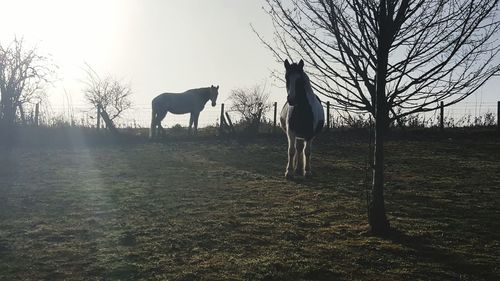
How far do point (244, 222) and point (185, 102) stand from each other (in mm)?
17732

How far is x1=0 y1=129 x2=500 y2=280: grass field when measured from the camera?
5098 millimetres

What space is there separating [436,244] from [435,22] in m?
2.58

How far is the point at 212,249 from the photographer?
227 inches

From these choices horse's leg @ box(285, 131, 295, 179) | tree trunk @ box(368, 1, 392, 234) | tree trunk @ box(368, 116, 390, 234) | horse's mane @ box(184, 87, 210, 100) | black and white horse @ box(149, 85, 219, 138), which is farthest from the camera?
horse's mane @ box(184, 87, 210, 100)

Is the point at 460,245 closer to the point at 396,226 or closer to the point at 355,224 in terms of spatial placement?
the point at 396,226

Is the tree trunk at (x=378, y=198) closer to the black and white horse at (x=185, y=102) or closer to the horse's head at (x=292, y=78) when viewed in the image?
the horse's head at (x=292, y=78)

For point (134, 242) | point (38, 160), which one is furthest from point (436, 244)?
point (38, 160)

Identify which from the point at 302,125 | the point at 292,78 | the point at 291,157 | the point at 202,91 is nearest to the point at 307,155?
the point at 291,157

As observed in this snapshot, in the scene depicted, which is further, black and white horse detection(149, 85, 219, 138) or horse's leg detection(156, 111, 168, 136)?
black and white horse detection(149, 85, 219, 138)

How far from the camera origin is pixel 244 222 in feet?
23.0

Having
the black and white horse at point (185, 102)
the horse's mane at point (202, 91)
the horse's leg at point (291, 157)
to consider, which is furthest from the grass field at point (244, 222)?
the horse's mane at point (202, 91)

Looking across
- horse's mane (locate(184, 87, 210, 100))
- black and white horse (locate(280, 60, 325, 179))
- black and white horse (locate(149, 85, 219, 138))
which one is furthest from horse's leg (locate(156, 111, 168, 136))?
black and white horse (locate(280, 60, 325, 179))

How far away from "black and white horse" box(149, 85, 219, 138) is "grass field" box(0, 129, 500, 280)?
30.7 feet

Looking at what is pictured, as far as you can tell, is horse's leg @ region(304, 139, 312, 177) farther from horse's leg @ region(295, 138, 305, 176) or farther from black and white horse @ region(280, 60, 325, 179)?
horse's leg @ region(295, 138, 305, 176)
